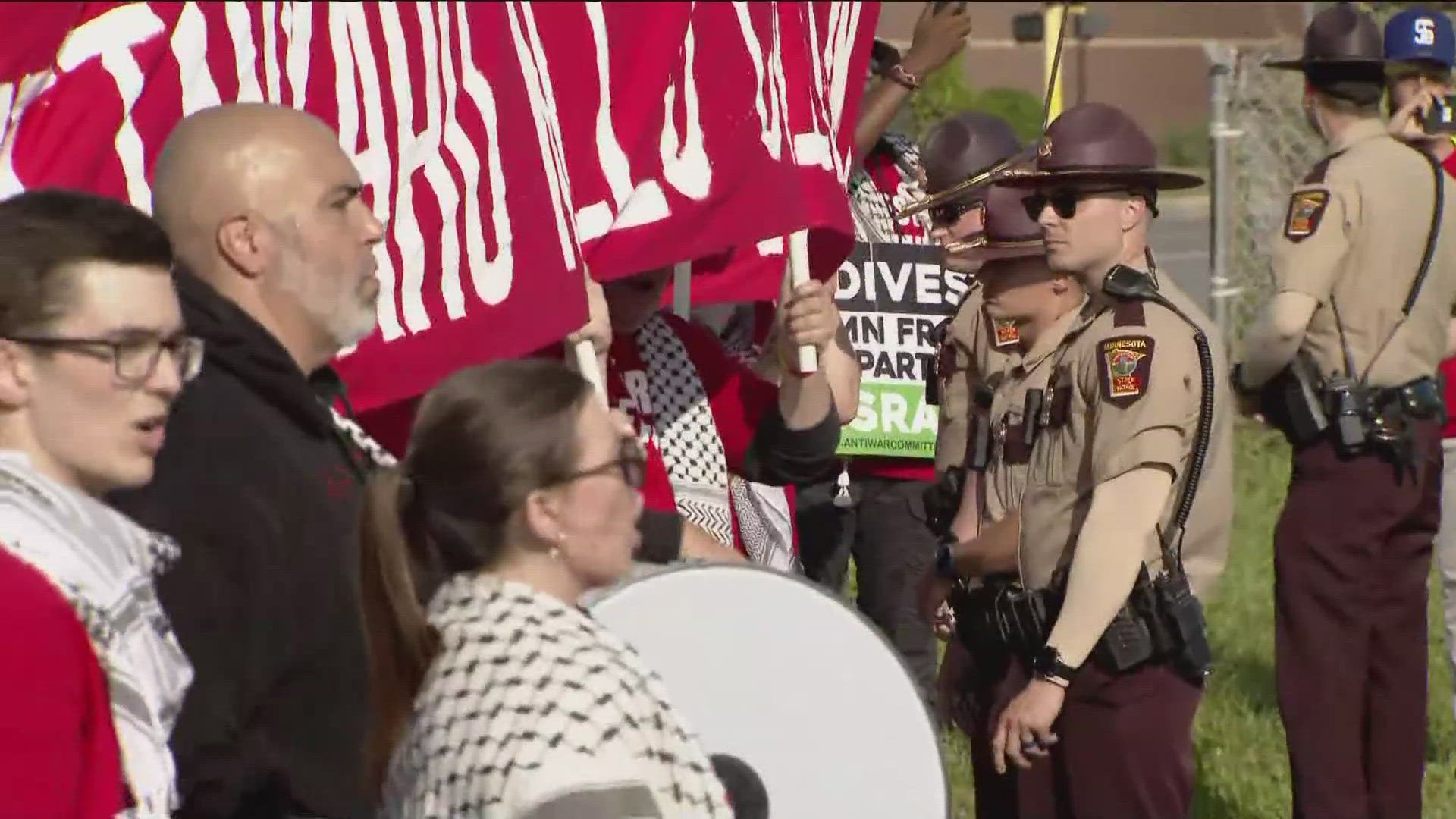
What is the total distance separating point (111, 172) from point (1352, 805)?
358 cm

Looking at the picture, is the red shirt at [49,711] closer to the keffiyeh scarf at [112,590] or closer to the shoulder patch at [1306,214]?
the keffiyeh scarf at [112,590]

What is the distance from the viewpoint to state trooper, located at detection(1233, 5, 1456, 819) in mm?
6480

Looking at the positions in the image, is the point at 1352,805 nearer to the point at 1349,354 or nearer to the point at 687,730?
the point at 1349,354

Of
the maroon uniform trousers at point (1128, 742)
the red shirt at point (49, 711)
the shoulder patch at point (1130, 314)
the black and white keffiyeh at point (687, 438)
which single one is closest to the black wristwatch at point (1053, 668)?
the maroon uniform trousers at point (1128, 742)

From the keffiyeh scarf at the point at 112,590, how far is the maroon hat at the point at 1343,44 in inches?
188

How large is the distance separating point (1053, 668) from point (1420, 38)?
3518 millimetres

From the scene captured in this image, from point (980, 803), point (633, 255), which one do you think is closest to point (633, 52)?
point (633, 255)

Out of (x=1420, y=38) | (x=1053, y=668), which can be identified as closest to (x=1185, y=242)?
(x=1420, y=38)

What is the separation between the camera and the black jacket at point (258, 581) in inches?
132

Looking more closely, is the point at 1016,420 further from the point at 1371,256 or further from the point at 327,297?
the point at 1371,256

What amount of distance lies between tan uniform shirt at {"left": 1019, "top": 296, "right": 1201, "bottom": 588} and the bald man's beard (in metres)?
1.44

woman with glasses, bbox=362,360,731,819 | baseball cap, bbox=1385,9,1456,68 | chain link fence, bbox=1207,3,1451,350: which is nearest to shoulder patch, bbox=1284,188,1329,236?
baseball cap, bbox=1385,9,1456,68

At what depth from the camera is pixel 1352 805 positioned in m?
6.38

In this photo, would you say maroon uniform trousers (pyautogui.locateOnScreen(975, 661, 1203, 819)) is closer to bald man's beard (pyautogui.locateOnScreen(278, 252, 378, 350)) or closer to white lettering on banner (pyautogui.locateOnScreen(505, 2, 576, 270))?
white lettering on banner (pyautogui.locateOnScreen(505, 2, 576, 270))
